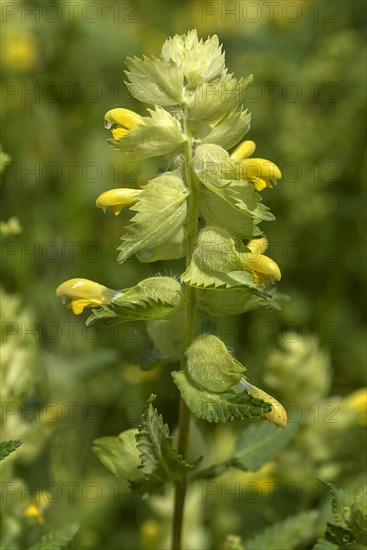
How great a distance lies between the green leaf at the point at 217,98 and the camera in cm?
152

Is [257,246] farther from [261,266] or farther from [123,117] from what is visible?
[123,117]

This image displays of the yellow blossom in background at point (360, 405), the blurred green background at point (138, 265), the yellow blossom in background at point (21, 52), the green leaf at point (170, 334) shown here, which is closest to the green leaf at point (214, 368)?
the green leaf at point (170, 334)

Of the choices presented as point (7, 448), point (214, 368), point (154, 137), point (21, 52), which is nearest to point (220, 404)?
point (214, 368)

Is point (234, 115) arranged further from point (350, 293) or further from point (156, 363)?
point (350, 293)

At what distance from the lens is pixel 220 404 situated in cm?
150

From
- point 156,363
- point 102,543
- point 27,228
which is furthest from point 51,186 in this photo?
point 156,363

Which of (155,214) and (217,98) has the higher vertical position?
(217,98)

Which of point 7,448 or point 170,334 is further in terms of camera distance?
point 170,334

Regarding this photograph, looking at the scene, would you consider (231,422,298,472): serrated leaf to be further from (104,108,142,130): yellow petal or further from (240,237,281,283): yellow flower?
(104,108,142,130): yellow petal

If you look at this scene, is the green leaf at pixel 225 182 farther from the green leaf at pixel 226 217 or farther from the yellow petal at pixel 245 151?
the yellow petal at pixel 245 151

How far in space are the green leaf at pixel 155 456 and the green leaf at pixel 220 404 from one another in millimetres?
74

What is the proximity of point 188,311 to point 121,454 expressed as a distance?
0.37 metres

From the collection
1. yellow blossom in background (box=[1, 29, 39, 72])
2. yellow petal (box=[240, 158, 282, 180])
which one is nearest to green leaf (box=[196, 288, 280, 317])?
yellow petal (box=[240, 158, 282, 180])

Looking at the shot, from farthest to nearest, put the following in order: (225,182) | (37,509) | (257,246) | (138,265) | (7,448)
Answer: (138,265) → (37,509) → (257,246) → (225,182) → (7,448)
